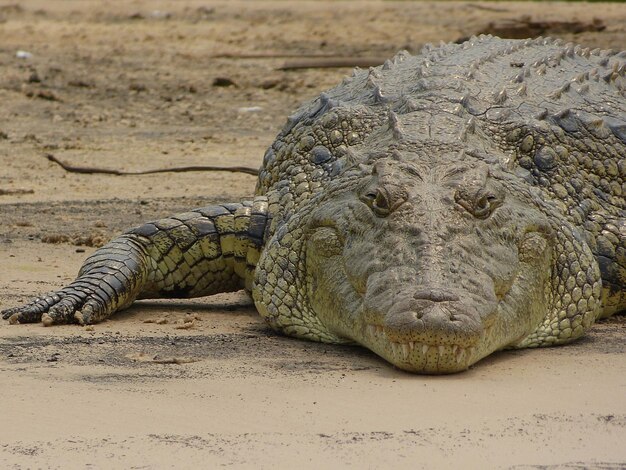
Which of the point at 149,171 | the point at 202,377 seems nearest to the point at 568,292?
the point at 202,377

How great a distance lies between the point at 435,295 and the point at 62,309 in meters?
1.95

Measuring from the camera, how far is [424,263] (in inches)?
196

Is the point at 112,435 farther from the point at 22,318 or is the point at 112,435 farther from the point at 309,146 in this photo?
the point at 309,146

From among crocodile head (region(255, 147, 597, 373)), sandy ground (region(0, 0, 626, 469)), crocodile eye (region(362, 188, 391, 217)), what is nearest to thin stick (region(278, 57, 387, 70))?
sandy ground (region(0, 0, 626, 469))

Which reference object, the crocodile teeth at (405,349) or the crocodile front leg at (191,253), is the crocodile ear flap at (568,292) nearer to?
the crocodile teeth at (405,349)

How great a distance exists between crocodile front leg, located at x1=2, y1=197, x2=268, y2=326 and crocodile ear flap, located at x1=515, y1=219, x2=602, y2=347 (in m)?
1.49

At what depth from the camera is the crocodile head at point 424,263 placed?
4812 mm

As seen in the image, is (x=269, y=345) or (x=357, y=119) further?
(x=357, y=119)

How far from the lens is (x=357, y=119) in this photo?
21.0 ft

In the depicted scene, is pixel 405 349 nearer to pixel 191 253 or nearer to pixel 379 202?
pixel 379 202

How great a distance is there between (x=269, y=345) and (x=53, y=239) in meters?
2.48

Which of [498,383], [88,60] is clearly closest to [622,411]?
[498,383]

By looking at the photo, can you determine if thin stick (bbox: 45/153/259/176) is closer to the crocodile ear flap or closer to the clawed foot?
the clawed foot

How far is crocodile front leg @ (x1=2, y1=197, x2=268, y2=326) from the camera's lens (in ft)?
21.0
